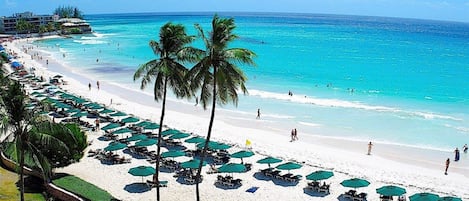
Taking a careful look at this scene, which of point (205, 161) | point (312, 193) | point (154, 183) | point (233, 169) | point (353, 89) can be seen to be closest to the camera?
point (312, 193)

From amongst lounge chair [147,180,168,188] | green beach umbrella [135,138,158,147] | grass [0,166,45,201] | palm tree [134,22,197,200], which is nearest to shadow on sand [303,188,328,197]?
lounge chair [147,180,168,188]

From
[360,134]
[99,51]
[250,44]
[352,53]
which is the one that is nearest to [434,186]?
[360,134]

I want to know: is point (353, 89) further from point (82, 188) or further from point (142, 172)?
point (82, 188)

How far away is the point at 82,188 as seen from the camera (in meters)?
20.4

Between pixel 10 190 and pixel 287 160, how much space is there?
15.2m

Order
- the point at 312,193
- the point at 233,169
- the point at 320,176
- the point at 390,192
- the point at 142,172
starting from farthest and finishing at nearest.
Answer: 1. the point at 233,169
2. the point at 142,172
3. the point at 320,176
4. the point at 312,193
5. the point at 390,192

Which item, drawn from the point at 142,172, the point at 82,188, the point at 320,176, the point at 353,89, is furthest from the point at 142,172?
the point at 353,89

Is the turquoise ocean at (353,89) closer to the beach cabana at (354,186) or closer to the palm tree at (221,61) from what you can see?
the beach cabana at (354,186)

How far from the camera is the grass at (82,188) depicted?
63.9 ft

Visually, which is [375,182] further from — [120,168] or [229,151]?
[120,168]

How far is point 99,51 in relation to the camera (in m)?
98.3

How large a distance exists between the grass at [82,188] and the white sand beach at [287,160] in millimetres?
1545

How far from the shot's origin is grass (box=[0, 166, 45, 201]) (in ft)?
65.2

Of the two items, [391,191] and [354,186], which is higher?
[391,191]
